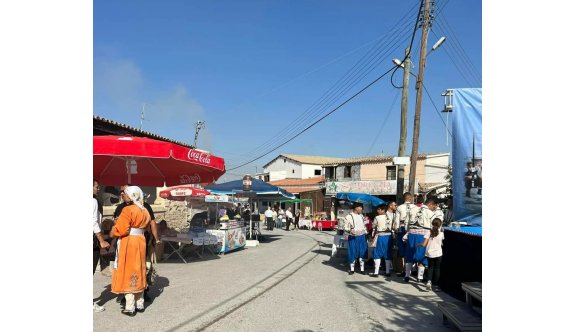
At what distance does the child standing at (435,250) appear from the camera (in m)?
7.35

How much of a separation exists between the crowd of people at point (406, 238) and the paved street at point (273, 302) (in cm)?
41

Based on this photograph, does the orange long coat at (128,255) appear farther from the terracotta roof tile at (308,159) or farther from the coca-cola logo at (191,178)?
the terracotta roof tile at (308,159)

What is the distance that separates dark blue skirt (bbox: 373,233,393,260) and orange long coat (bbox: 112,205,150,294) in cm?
526

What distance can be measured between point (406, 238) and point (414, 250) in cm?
37

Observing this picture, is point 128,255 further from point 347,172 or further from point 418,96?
point 347,172

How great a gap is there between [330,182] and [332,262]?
2486 cm

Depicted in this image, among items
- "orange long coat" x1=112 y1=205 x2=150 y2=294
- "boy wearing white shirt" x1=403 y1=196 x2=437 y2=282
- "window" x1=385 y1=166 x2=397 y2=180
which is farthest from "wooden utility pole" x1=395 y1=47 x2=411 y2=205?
"window" x1=385 y1=166 x2=397 y2=180

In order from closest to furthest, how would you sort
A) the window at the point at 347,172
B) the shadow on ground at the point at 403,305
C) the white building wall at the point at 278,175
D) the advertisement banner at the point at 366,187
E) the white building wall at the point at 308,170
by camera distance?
the shadow on ground at the point at 403,305
the advertisement banner at the point at 366,187
the window at the point at 347,172
the white building wall at the point at 308,170
the white building wall at the point at 278,175

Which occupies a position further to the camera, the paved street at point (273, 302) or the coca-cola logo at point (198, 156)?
the coca-cola logo at point (198, 156)

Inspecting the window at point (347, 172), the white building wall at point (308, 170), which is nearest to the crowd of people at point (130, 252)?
the window at point (347, 172)

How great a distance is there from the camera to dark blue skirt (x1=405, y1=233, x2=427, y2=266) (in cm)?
780

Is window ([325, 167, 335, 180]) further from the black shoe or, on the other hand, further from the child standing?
the black shoe
